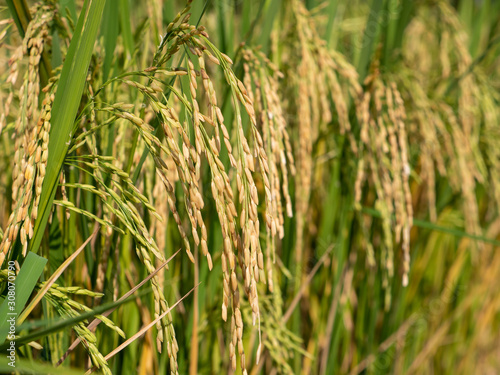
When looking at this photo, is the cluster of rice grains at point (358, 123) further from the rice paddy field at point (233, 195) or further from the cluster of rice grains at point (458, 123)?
the cluster of rice grains at point (458, 123)

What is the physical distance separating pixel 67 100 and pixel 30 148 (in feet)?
0.35

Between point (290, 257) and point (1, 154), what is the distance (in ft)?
2.82

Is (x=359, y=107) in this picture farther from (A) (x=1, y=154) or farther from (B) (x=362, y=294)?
(A) (x=1, y=154)

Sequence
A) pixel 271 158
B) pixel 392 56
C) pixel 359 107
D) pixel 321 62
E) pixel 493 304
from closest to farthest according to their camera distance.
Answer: pixel 271 158 → pixel 321 62 → pixel 359 107 → pixel 392 56 → pixel 493 304

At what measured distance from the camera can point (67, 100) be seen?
0.76m

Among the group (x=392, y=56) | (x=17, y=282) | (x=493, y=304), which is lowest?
(x=493, y=304)

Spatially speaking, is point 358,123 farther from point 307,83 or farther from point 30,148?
point 30,148

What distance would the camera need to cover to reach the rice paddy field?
72 cm

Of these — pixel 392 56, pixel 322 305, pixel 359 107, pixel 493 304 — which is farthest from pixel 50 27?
pixel 493 304

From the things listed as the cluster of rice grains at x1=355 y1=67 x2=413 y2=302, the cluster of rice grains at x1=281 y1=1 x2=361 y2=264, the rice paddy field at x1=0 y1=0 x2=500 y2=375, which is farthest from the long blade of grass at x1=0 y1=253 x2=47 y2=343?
the cluster of rice grains at x1=355 y1=67 x2=413 y2=302

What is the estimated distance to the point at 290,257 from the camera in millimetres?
1409

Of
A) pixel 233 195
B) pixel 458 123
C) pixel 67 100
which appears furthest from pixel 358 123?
pixel 67 100

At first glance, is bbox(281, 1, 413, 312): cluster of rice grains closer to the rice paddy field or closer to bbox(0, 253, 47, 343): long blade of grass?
the rice paddy field

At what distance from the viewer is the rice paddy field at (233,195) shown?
28.2 inches
